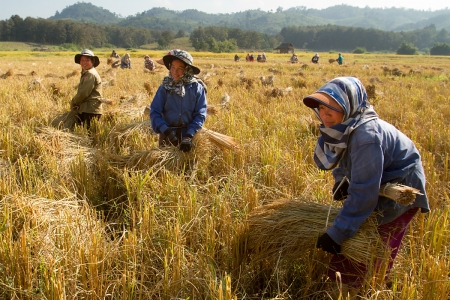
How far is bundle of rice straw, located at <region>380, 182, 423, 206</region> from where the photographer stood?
73.2 inches

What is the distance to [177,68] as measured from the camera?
12.7 ft

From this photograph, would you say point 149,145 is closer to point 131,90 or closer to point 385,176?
point 385,176

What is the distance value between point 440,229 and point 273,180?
1.42 m

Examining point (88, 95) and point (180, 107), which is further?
point (88, 95)

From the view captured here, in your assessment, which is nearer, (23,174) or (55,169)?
(23,174)

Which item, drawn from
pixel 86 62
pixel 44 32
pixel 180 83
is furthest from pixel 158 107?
pixel 44 32

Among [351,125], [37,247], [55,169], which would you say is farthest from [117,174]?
[351,125]

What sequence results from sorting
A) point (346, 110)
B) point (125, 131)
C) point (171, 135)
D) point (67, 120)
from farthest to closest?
1. point (67, 120)
2. point (125, 131)
3. point (171, 135)
4. point (346, 110)

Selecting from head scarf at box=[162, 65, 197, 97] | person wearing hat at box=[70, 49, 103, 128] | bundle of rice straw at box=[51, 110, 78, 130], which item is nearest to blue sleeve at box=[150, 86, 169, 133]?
head scarf at box=[162, 65, 197, 97]

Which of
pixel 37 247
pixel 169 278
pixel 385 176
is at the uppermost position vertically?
pixel 385 176

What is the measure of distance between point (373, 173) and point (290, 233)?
2.09 ft

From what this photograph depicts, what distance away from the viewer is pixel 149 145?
4.51 m

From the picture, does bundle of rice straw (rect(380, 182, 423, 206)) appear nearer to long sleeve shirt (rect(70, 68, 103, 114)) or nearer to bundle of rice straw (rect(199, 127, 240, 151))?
bundle of rice straw (rect(199, 127, 240, 151))

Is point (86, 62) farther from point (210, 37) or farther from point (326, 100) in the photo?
point (210, 37)
